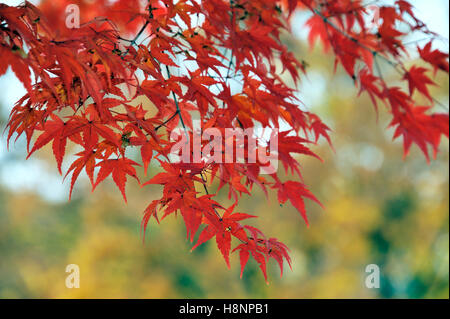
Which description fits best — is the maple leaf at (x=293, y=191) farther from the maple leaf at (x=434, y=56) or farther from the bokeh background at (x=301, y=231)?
the bokeh background at (x=301, y=231)

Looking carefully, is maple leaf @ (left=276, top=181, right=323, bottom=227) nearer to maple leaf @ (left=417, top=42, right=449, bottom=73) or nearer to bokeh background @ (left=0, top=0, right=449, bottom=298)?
maple leaf @ (left=417, top=42, right=449, bottom=73)

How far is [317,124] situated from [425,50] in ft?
1.29

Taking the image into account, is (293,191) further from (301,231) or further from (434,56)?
(301,231)

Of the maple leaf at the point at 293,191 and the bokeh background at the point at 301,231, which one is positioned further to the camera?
the bokeh background at the point at 301,231

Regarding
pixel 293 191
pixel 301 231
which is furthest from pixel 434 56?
pixel 301 231

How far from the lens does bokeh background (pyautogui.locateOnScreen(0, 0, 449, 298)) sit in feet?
12.8

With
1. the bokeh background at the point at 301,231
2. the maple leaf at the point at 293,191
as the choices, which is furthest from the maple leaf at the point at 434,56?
the bokeh background at the point at 301,231

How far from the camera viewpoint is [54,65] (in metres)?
0.79

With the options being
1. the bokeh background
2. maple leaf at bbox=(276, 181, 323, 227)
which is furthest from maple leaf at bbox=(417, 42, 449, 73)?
the bokeh background

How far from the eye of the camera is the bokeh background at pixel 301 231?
392 centimetres

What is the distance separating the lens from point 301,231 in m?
4.12

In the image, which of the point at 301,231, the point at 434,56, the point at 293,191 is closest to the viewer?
the point at 293,191
